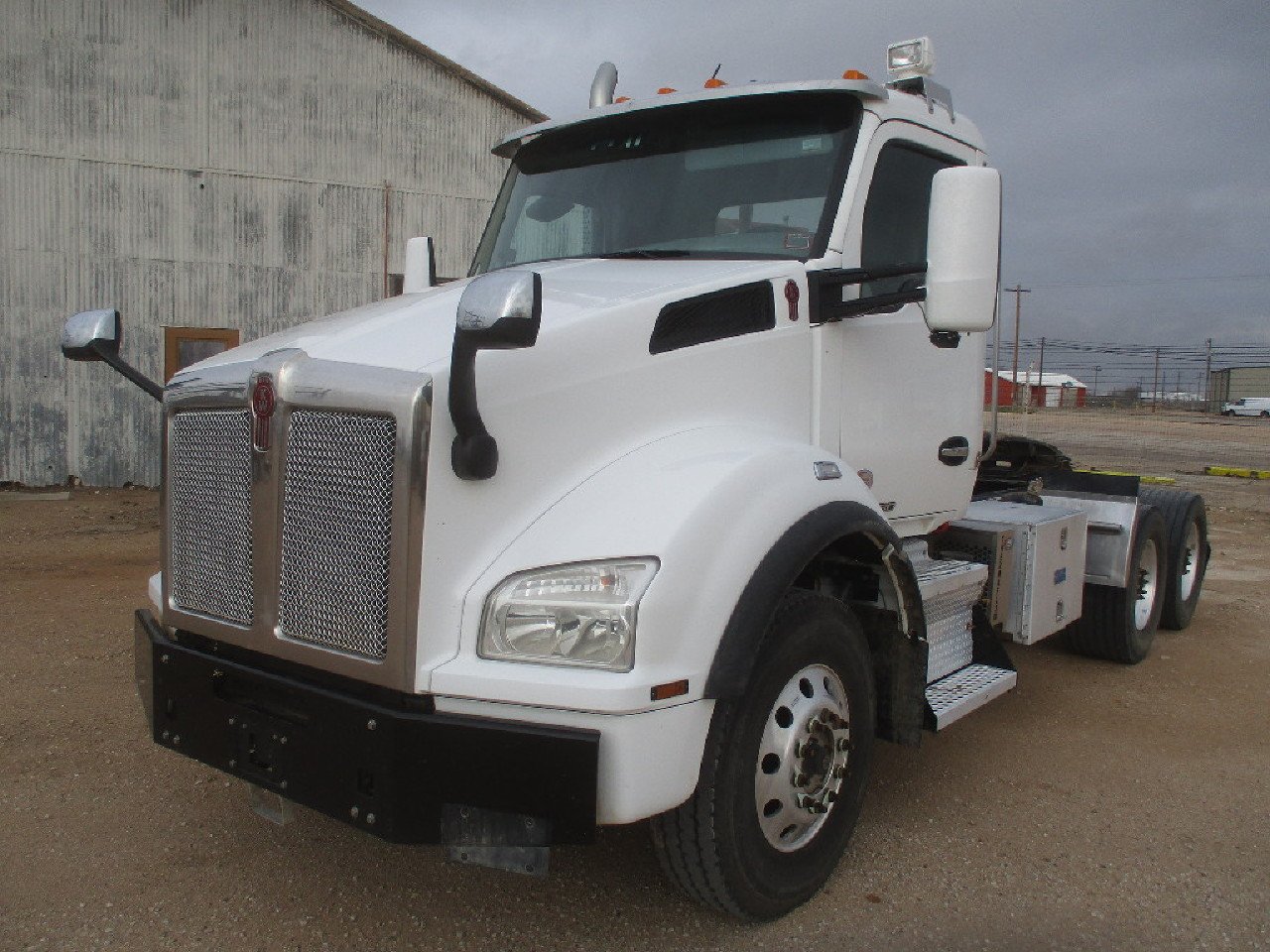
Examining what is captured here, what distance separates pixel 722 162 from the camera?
4035 millimetres

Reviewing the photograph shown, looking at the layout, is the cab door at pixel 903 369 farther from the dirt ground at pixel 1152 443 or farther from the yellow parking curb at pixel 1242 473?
the yellow parking curb at pixel 1242 473

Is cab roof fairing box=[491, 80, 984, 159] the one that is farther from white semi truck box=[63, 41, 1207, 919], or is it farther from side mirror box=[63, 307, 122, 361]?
side mirror box=[63, 307, 122, 361]

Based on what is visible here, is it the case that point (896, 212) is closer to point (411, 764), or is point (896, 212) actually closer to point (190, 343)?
point (411, 764)

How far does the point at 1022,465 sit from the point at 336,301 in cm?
1136

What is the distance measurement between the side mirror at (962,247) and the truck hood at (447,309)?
500mm

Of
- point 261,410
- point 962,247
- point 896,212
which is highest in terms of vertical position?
point 896,212

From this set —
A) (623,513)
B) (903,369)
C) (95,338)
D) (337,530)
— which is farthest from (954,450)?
(95,338)

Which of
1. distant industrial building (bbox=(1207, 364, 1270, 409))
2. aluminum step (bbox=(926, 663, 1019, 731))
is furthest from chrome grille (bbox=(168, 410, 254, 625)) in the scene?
distant industrial building (bbox=(1207, 364, 1270, 409))

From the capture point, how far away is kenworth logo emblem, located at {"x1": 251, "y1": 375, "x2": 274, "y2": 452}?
2.88m

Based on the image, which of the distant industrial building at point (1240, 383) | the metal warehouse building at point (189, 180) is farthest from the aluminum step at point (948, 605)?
the distant industrial building at point (1240, 383)

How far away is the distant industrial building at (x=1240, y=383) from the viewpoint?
7525 cm

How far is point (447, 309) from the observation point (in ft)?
10.7

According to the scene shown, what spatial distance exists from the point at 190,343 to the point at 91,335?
12522mm

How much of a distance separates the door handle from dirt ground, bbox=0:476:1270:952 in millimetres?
1306
